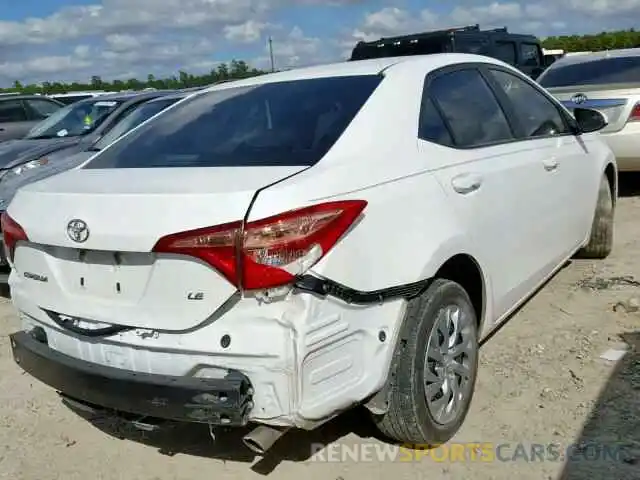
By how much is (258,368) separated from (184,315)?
325 mm

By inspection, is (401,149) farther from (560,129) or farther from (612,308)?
(612,308)

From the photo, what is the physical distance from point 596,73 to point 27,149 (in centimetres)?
646

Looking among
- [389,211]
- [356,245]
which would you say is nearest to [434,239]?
[389,211]

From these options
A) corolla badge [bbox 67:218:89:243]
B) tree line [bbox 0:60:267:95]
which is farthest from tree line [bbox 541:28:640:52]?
corolla badge [bbox 67:218:89:243]

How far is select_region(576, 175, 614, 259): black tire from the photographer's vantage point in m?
5.30

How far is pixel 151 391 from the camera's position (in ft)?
8.13

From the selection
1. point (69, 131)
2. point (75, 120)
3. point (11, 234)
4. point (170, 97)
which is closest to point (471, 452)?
point (11, 234)

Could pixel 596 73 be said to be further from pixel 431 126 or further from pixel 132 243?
pixel 132 243

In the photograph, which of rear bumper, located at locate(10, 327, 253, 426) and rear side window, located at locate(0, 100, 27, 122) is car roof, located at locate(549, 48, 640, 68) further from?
rear side window, located at locate(0, 100, 27, 122)

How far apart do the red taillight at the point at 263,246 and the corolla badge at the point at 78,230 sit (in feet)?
1.30

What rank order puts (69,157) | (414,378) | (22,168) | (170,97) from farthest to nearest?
(170,97) < (69,157) < (22,168) < (414,378)

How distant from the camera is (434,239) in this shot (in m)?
2.85

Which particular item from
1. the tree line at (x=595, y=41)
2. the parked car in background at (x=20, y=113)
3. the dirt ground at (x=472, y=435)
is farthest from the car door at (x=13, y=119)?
the tree line at (x=595, y=41)

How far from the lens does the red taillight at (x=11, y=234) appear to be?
2925 millimetres
